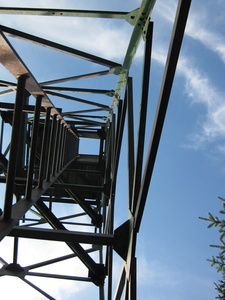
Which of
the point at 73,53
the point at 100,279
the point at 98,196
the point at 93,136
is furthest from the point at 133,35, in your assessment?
the point at 93,136

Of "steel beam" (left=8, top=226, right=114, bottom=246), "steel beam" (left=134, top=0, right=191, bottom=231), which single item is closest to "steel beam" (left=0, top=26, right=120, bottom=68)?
"steel beam" (left=8, top=226, right=114, bottom=246)

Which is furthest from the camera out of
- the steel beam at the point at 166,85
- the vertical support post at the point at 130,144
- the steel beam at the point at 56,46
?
the steel beam at the point at 56,46

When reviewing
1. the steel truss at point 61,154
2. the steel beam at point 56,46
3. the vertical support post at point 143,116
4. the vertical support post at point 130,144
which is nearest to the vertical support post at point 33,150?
the steel truss at point 61,154

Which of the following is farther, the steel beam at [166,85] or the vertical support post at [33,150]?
the vertical support post at [33,150]

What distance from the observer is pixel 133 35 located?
Result: 16.4 ft

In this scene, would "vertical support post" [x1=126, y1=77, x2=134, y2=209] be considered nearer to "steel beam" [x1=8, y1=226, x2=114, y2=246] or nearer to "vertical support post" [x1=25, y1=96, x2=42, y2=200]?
"steel beam" [x1=8, y1=226, x2=114, y2=246]

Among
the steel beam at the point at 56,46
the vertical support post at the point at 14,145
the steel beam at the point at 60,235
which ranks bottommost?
the steel beam at the point at 60,235

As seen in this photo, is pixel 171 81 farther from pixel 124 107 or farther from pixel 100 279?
pixel 100 279

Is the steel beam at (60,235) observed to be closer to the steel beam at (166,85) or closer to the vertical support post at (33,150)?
the vertical support post at (33,150)

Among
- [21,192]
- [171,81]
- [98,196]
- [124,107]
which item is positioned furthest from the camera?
[98,196]

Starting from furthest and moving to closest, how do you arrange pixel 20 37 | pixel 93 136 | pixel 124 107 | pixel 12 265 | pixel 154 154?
pixel 93 136 → pixel 12 265 → pixel 124 107 → pixel 20 37 → pixel 154 154

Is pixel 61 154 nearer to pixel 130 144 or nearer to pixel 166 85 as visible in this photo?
pixel 130 144

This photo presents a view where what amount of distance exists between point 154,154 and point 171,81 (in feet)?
2.37

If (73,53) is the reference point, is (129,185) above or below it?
below
